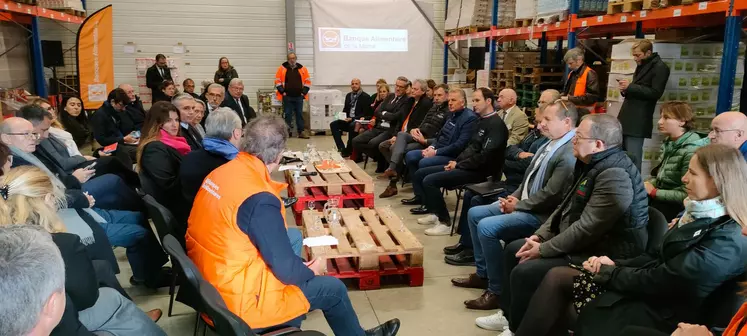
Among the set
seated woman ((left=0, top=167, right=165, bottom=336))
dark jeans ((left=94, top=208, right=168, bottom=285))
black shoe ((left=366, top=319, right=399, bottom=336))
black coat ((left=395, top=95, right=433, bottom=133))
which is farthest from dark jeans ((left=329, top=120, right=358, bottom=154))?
seated woman ((left=0, top=167, right=165, bottom=336))

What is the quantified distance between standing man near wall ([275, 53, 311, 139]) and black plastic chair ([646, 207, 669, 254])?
956 centimetres

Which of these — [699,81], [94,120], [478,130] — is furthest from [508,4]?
[94,120]

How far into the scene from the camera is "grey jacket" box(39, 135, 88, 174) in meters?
4.83

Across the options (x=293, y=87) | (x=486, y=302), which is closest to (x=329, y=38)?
(x=293, y=87)

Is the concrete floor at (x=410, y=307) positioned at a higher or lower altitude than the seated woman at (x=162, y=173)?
lower

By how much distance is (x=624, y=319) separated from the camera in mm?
2541

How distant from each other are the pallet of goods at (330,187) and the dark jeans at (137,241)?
1839 mm

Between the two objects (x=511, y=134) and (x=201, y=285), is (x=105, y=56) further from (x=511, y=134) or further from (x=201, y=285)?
(x=201, y=285)

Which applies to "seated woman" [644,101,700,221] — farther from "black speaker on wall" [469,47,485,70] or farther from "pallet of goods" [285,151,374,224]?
"black speaker on wall" [469,47,485,70]

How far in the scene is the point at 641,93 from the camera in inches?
221

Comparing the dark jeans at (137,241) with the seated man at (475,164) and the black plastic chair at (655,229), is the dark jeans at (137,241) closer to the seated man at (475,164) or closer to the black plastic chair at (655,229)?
the seated man at (475,164)

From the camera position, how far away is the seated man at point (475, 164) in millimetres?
5363

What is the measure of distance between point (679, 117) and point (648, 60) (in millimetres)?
1732

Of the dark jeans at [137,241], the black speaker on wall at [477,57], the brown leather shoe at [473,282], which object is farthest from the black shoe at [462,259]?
the black speaker on wall at [477,57]
